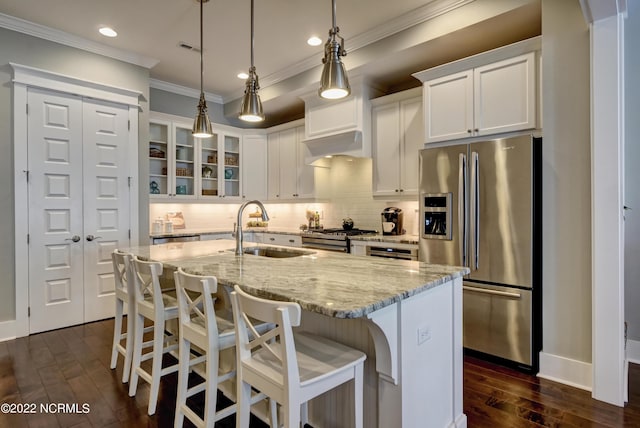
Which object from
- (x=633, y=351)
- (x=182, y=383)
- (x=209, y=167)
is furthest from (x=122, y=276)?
(x=633, y=351)

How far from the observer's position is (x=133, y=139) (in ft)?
13.5

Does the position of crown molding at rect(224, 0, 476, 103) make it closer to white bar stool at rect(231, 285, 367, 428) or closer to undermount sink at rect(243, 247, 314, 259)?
undermount sink at rect(243, 247, 314, 259)

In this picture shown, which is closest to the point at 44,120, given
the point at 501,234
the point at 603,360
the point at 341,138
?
the point at 341,138

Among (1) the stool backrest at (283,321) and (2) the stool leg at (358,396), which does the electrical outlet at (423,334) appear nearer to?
(2) the stool leg at (358,396)

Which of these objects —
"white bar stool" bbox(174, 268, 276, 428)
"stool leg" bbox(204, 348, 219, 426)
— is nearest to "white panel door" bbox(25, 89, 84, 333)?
"white bar stool" bbox(174, 268, 276, 428)

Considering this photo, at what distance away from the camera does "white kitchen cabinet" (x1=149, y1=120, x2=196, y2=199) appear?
15.7 feet

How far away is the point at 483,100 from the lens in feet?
9.66

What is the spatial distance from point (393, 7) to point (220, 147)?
10.6 ft

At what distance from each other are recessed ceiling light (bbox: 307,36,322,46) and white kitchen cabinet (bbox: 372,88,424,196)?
90 cm

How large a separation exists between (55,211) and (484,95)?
4255 millimetres

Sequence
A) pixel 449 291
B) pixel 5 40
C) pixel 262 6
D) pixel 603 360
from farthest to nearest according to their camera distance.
Answer: 1. pixel 5 40
2. pixel 262 6
3. pixel 603 360
4. pixel 449 291

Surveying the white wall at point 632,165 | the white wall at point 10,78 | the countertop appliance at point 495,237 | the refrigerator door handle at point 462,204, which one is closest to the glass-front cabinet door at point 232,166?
the white wall at point 10,78

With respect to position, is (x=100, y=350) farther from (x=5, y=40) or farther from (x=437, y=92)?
(x=437, y=92)

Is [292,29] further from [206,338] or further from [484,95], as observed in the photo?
[206,338]
